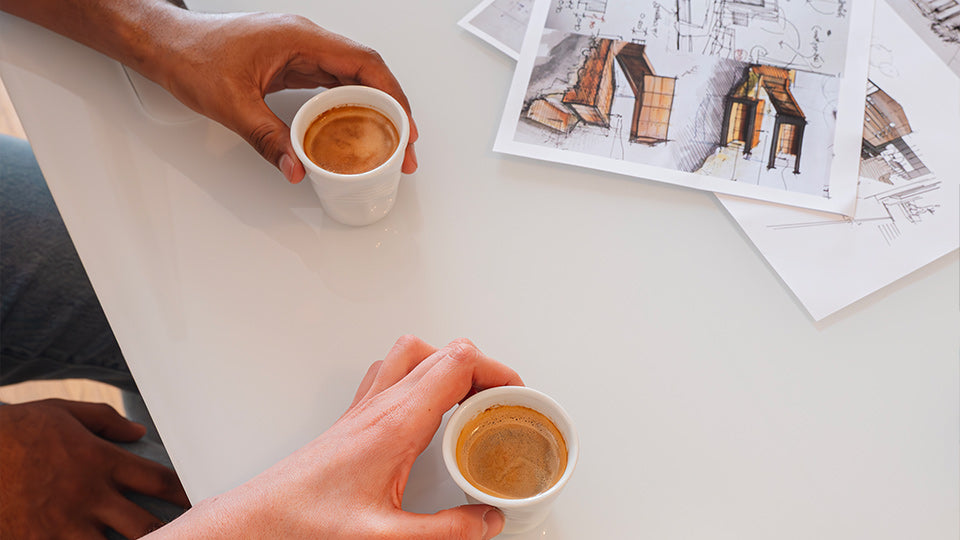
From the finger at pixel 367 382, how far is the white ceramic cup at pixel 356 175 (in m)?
0.16

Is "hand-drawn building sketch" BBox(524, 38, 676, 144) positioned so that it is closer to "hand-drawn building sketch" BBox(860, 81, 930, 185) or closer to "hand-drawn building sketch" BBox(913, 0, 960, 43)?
"hand-drawn building sketch" BBox(860, 81, 930, 185)

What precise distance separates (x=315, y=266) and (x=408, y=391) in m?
0.21

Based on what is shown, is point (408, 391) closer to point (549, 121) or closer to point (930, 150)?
point (549, 121)

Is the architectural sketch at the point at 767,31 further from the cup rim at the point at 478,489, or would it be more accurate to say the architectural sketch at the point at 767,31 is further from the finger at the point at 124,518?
the finger at the point at 124,518

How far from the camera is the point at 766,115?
2.58 feet

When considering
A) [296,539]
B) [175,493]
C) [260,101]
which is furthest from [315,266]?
[175,493]

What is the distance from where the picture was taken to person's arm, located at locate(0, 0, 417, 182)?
0.68 m

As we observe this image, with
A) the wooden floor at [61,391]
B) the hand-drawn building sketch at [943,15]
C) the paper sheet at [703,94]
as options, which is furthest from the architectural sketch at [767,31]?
the wooden floor at [61,391]

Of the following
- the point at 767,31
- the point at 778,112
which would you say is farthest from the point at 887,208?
the point at 767,31

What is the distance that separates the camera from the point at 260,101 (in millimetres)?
689

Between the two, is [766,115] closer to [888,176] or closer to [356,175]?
[888,176]

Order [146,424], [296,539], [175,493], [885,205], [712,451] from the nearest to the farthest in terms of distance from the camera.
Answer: [296,539]
[712,451]
[885,205]
[175,493]
[146,424]

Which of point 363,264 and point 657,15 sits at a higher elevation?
point 657,15

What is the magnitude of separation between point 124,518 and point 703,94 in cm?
86
